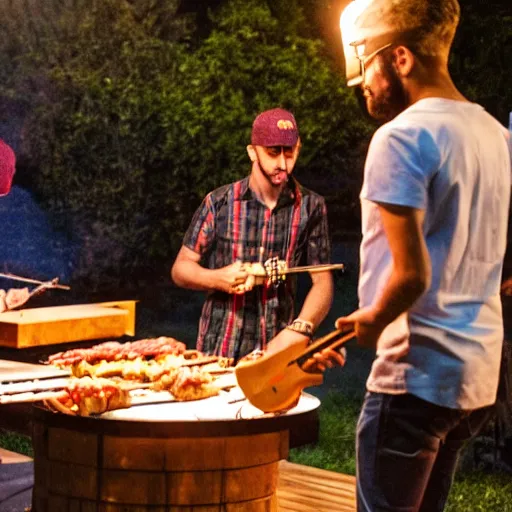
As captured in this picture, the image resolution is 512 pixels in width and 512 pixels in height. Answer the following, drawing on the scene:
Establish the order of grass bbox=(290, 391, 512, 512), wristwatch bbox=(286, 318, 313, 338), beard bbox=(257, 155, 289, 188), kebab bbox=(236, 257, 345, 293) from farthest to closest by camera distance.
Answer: grass bbox=(290, 391, 512, 512), beard bbox=(257, 155, 289, 188), kebab bbox=(236, 257, 345, 293), wristwatch bbox=(286, 318, 313, 338)

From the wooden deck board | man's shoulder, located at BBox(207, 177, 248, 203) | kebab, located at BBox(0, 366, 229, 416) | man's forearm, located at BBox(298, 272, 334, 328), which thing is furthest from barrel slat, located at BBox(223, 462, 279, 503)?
man's shoulder, located at BBox(207, 177, 248, 203)

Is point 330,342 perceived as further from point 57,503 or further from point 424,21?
point 57,503

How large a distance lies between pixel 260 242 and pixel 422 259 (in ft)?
9.40

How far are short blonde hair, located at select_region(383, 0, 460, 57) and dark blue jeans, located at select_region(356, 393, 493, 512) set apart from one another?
1.02m

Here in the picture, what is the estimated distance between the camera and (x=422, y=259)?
110 inches

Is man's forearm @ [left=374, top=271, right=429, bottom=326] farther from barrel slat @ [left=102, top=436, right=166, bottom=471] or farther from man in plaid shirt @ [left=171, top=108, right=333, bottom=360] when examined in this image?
man in plaid shirt @ [left=171, top=108, right=333, bottom=360]

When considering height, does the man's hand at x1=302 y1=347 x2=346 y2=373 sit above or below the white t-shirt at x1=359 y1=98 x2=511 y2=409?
below

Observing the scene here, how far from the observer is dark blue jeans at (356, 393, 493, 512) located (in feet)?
9.45

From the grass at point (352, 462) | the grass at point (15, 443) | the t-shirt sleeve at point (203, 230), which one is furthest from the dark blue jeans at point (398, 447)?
the grass at point (15, 443)

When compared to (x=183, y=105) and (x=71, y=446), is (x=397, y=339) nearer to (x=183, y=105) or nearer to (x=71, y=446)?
(x=71, y=446)

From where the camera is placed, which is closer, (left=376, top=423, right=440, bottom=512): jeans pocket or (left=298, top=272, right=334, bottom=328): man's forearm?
(left=376, top=423, right=440, bottom=512): jeans pocket

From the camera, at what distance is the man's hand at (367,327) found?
2896mm

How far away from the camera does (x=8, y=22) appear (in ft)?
46.3

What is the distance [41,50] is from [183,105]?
7.52ft
